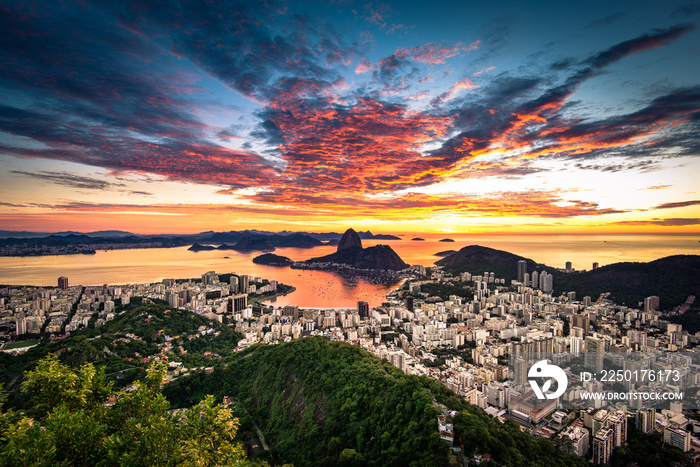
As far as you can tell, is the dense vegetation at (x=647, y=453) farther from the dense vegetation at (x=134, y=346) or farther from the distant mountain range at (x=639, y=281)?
the distant mountain range at (x=639, y=281)

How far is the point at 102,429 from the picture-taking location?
6.15 feet

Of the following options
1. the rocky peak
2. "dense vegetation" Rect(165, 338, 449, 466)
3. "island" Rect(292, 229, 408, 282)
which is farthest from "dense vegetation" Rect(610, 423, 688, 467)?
the rocky peak

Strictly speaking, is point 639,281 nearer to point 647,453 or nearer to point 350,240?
point 647,453

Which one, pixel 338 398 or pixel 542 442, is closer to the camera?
pixel 542 442

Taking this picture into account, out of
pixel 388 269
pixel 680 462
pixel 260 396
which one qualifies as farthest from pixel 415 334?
pixel 388 269

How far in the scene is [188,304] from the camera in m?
15.9

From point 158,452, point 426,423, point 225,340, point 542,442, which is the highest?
point 158,452

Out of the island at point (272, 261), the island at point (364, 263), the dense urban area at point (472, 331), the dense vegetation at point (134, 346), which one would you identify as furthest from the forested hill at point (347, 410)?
the island at point (272, 261)

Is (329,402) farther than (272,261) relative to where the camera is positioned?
No

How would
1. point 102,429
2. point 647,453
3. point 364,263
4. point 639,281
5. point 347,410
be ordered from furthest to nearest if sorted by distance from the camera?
point 364,263 < point 639,281 < point 347,410 < point 647,453 < point 102,429

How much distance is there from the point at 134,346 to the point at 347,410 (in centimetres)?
786

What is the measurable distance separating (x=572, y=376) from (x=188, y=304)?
16.4m

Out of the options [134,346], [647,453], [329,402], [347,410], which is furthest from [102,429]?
[134,346]

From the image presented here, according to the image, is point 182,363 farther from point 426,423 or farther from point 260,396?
point 426,423
